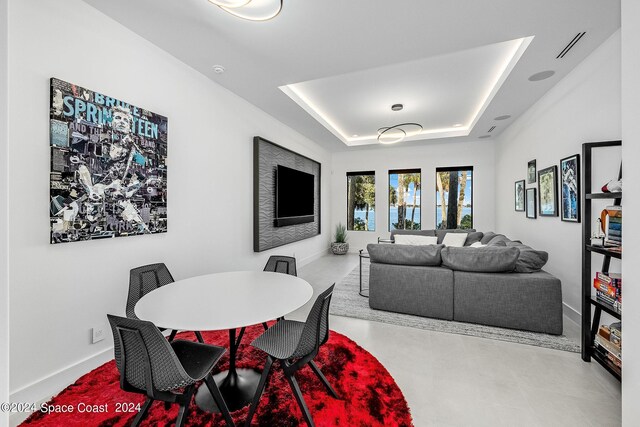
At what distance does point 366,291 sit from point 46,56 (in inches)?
156

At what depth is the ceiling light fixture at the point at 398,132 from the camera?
546 cm

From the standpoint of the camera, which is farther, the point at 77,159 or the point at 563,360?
the point at 563,360

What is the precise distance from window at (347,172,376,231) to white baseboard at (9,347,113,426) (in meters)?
6.16

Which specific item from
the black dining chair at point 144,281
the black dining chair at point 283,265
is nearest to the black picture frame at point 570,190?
the black dining chair at point 283,265

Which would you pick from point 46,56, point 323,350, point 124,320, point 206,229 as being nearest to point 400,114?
point 206,229

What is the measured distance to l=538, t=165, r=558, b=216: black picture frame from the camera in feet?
11.2

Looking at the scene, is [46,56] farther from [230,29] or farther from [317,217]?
[317,217]

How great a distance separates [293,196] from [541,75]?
12.5 ft

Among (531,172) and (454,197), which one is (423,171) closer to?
(454,197)

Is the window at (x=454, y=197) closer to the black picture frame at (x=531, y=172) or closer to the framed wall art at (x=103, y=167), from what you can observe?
the black picture frame at (x=531, y=172)

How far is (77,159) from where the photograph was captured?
1.94 m

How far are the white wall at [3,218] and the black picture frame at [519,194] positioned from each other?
5606mm

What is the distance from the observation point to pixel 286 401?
A: 1709mm

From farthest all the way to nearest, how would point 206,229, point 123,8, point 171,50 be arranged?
1. point 206,229
2. point 171,50
3. point 123,8
